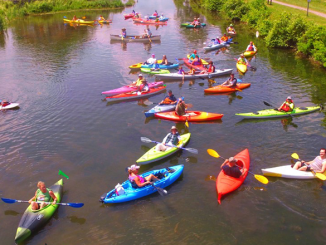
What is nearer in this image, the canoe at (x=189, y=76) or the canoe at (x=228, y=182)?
the canoe at (x=228, y=182)

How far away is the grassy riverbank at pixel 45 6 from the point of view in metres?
48.8

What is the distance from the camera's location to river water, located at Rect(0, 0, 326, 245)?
11.1m

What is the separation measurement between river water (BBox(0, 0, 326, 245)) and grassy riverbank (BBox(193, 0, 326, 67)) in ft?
5.10

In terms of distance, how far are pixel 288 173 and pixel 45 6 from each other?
52144mm

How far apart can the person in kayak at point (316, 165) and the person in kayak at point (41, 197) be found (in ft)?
33.4

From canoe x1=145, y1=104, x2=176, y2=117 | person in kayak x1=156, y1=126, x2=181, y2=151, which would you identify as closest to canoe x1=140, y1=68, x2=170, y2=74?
canoe x1=145, y1=104, x2=176, y2=117

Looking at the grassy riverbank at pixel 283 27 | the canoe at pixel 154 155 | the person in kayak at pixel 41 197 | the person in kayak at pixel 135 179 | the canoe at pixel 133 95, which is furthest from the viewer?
the grassy riverbank at pixel 283 27

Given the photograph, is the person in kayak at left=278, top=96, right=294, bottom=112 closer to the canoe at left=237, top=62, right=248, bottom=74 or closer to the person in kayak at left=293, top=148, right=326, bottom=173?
the person in kayak at left=293, top=148, right=326, bottom=173

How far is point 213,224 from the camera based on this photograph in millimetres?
11219

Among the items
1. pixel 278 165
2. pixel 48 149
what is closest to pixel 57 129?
pixel 48 149

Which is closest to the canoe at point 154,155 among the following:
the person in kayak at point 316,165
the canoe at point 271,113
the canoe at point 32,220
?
the canoe at point 32,220

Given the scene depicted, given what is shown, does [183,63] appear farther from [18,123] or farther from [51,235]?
[51,235]

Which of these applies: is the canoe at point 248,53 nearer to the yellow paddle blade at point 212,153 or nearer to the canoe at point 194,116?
the canoe at point 194,116

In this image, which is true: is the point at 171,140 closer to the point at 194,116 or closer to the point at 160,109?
the point at 194,116
